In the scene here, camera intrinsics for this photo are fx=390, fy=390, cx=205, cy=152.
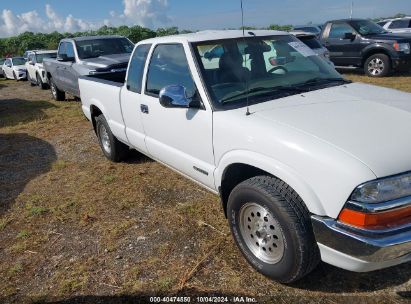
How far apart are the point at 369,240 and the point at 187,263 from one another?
1.59 meters

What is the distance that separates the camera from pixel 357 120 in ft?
8.93

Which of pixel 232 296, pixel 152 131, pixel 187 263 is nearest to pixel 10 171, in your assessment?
pixel 152 131

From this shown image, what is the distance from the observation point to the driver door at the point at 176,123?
11.2ft

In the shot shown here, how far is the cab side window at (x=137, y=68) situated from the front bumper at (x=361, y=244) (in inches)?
107

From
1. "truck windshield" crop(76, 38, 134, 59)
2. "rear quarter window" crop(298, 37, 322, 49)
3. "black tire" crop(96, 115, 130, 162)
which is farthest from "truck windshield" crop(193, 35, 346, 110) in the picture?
"truck windshield" crop(76, 38, 134, 59)

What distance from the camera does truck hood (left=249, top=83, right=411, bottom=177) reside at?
2.33 metres

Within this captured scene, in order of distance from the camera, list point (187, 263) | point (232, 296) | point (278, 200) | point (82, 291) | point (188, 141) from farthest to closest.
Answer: point (188, 141), point (187, 263), point (82, 291), point (232, 296), point (278, 200)

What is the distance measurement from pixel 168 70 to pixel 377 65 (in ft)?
34.4

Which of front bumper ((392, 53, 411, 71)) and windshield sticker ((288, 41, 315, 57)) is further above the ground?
windshield sticker ((288, 41, 315, 57))

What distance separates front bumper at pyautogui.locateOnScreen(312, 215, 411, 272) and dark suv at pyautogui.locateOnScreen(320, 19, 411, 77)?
11092mm

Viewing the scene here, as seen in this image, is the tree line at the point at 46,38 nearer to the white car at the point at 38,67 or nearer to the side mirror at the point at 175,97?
the white car at the point at 38,67

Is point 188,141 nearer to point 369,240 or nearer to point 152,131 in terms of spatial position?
point 152,131

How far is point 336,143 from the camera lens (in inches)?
95.6

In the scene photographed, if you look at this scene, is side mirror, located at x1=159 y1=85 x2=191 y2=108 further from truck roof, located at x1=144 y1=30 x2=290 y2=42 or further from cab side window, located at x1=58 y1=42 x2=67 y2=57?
cab side window, located at x1=58 y1=42 x2=67 y2=57
